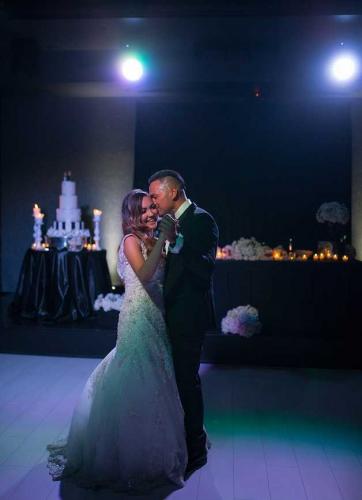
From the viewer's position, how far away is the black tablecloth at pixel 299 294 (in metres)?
5.48

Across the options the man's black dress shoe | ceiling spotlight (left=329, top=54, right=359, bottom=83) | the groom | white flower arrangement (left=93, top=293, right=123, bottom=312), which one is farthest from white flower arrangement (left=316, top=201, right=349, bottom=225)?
the man's black dress shoe

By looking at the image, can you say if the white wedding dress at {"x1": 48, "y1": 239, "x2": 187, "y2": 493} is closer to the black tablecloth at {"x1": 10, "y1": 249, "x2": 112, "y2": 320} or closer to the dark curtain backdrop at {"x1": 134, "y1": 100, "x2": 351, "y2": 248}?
the black tablecloth at {"x1": 10, "y1": 249, "x2": 112, "y2": 320}

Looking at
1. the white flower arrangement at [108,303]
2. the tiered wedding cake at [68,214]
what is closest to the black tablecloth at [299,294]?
the white flower arrangement at [108,303]

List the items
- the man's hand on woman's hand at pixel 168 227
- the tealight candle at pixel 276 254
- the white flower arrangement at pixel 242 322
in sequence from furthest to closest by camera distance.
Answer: the tealight candle at pixel 276 254 → the white flower arrangement at pixel 242 322 → the man's hand on woman's hand at pixel 168 227

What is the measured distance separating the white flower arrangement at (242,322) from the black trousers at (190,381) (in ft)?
7.37

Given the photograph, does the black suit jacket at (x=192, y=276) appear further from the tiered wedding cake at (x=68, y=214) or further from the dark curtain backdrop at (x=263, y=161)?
the dark curtain backdrop at (x=263, y=161)

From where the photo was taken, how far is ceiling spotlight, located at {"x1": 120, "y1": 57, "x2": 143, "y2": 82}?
19.7 ft

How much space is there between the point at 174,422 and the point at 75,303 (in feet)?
10.7

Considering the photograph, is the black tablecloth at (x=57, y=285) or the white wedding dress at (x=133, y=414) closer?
the white wedding dress at (x=133, y=414)

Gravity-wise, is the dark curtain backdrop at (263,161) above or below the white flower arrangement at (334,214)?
above

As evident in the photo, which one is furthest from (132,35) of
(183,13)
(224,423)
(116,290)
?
(224,423)

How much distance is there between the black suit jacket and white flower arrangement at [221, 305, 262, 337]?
2258mm

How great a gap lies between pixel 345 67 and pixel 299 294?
2.61 m

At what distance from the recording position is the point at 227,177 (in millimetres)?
6906
